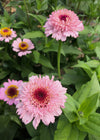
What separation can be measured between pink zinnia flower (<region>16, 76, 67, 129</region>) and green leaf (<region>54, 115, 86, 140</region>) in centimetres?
11

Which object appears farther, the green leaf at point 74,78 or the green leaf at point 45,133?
the green leaf at point 74,78

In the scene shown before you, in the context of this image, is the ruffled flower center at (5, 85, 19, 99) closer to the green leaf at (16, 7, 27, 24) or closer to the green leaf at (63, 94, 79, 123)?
the green leaf at (63, 94, 79, 123)

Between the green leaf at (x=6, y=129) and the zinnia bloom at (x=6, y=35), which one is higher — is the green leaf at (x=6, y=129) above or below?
below

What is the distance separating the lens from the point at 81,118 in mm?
Answer: 561

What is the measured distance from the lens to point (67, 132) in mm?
583

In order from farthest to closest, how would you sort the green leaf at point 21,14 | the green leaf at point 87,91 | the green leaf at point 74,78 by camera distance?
the green leaf at point 21,14 < the green leaf at point 74,78 < the green leaf at point 87,91

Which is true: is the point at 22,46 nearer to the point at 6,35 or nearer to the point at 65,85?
the point at 6,35

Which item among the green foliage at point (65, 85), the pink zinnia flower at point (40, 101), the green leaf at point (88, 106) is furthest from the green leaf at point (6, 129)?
Result: the green leaf at point (88, 106)

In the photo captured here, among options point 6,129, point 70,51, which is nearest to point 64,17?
point 70,51

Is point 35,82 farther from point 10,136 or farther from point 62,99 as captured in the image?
point 10,136

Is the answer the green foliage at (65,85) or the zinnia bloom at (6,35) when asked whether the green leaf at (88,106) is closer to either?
the green foliage at (65,85)

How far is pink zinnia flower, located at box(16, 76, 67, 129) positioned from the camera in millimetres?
500

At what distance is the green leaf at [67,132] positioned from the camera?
1.87 ft

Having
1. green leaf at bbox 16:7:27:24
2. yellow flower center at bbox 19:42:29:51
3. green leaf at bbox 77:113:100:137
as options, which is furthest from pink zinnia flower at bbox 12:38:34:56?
green leaf at bbox 77:113:100:137
